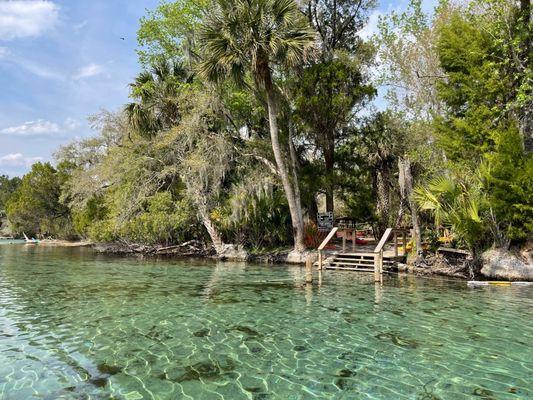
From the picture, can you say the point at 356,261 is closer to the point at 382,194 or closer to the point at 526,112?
the point at 382,194

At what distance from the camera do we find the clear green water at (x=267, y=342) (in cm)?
521

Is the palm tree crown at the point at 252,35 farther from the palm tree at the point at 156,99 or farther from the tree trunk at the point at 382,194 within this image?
the tree trunk at the point at 382,194

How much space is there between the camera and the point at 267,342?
280 inches

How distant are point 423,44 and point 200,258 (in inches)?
672

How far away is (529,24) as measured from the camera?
560 inches

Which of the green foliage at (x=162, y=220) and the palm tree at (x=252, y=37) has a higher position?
the palm tree at (x=252, y=37)

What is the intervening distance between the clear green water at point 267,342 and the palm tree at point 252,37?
398 inches

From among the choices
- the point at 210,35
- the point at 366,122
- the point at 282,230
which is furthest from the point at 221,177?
the point at 366,122

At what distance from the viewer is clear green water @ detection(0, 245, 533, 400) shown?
5.21 m

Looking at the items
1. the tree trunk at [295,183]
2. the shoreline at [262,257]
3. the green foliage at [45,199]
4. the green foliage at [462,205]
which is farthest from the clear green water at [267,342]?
the green foliage at [45,199]

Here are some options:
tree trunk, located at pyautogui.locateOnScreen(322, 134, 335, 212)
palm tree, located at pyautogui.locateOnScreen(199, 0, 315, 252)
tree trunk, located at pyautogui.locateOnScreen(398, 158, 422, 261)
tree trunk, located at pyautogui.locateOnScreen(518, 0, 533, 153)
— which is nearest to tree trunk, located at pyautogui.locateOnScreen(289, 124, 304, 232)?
tree trunk, located at pyautogui.locateOnScreen(322, 134, 335, 212)

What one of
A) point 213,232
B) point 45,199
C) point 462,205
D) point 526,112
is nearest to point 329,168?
point 213,232

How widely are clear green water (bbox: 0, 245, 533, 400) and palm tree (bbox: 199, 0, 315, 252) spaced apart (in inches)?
Answer: 398

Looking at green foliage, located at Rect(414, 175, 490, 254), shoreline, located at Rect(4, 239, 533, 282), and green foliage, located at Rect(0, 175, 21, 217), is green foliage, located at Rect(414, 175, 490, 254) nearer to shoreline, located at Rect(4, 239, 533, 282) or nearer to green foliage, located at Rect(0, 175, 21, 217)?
shoreline, located at Rect(4, 239, 533, 282)
